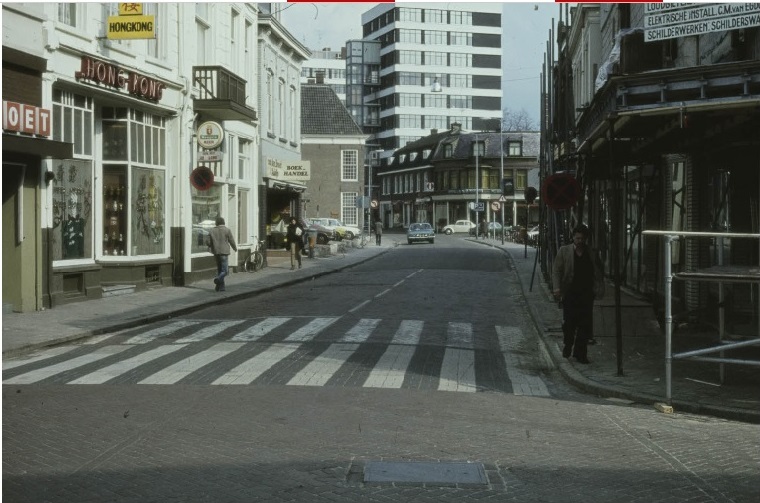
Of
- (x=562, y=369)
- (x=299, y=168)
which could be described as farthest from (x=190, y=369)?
(x=299, y=168)

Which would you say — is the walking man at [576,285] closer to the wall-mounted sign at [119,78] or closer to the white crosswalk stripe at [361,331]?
the white crosswalk stripe at [361,331]

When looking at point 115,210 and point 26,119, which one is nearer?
point 26,119

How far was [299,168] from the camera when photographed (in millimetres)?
38625

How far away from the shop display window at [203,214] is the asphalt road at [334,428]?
11280 millimetres

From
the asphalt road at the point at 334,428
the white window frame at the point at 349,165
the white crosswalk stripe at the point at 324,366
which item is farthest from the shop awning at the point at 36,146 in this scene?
the white window frame at the point at 349,165

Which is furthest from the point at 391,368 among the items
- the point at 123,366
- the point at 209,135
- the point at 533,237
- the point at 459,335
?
the point at 533,237

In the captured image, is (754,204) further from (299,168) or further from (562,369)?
(299,168)

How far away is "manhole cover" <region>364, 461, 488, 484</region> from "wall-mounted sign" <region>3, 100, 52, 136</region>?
11811 millimetres

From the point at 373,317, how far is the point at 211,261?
35.0 feet

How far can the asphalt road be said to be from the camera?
20.8 feet

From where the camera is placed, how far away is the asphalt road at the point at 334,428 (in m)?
6.34

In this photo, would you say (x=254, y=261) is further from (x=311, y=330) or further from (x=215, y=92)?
(x=311, y=330)

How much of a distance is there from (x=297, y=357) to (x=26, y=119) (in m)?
7.40

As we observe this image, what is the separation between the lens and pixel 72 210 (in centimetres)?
1994
